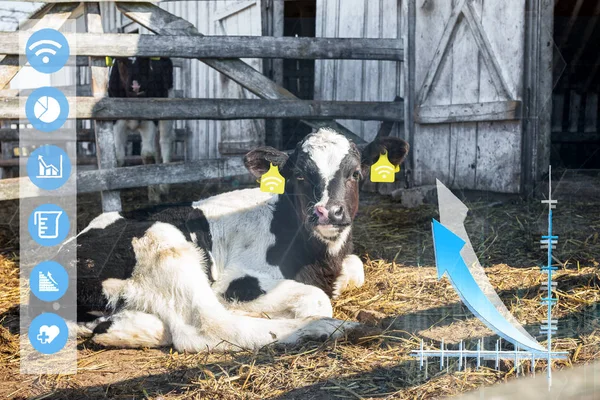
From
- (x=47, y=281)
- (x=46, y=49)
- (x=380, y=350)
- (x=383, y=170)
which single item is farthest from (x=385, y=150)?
(x=46, y=49)

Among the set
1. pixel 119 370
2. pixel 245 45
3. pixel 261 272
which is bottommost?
pixel 119 370

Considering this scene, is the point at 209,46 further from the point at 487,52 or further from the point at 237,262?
the point at 487,52

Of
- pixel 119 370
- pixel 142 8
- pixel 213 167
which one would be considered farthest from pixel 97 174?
pixel 119 370

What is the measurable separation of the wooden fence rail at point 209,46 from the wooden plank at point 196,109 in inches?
17.3

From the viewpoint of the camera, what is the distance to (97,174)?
6285 millimetres

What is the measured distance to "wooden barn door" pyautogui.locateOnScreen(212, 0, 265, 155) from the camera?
1062 centimetres

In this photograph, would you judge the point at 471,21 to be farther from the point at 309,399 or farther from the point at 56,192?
the point at 309,399

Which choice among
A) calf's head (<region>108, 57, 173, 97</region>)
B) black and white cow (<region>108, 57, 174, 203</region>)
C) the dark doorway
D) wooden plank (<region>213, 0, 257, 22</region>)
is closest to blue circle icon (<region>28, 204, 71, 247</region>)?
black and white cow (<region>108, 57, 174, 203</region>)

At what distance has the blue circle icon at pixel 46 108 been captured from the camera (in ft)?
14.7

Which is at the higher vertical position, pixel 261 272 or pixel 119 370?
pixel 261 272

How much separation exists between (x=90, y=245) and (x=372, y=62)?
18.7 ft

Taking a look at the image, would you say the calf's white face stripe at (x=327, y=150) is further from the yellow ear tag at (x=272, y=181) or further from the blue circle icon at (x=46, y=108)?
the blue circle icon at (x=46, y=108)

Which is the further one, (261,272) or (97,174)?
(97,174)

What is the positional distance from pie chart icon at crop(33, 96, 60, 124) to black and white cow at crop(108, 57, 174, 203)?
14.3 feet
